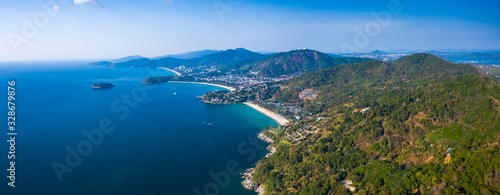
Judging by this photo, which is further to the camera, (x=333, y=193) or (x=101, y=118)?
(x=101, y=118)

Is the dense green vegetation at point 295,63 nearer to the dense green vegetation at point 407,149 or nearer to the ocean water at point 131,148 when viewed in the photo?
the ocean water at point 131,148

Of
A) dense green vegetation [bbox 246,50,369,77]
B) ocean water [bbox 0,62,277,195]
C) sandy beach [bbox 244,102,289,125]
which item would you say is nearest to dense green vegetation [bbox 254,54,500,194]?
ocean water [bbox 0,62,277,195]

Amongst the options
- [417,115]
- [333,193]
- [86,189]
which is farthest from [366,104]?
[86,189]

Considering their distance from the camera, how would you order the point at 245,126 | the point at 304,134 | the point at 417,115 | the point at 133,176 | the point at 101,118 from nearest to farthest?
the point at 133,176, the point at 417,115, the point at 304,134, the point at 245,126, the point at 101,118

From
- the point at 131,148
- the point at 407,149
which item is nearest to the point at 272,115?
the point at 131,148

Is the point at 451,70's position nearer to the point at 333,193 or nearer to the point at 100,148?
the point at 333,193

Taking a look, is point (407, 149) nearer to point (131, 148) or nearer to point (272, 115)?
point (272, 115)
